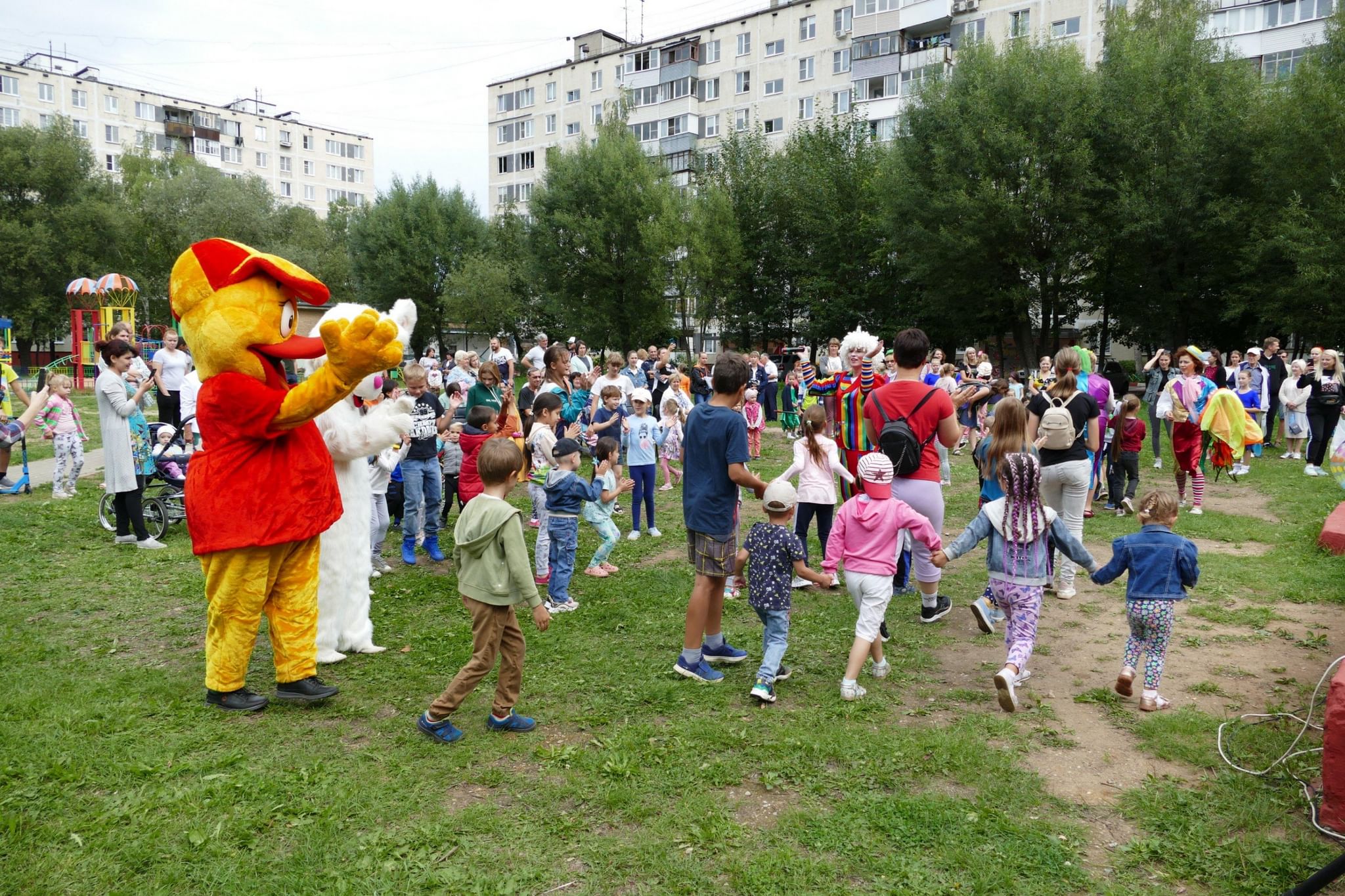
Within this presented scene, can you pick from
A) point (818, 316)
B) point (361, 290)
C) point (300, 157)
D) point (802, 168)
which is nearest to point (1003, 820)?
point (818, 316)

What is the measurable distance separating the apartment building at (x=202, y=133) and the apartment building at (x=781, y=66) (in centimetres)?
2026

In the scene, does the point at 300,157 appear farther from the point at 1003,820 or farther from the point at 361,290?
the point at 1003,820

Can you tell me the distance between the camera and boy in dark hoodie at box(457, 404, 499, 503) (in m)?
8.16

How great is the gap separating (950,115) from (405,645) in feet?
91.0

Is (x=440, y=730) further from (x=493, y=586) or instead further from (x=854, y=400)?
(x=854, y=400)

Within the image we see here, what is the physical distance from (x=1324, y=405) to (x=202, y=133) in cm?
8138

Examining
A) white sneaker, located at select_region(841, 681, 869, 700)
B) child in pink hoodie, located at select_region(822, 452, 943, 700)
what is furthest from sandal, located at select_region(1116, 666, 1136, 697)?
white sneaker, located at select_region(841, 681, 869, 700)

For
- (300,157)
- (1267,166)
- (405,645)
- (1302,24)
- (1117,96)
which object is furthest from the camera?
(300,157)

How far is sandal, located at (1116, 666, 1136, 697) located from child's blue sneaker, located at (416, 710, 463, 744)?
3818 mm

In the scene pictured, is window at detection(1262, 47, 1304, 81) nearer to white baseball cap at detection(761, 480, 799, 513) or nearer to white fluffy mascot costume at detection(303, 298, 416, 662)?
white baseball cap at detection(761, 480, 799, 513)

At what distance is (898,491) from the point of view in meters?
6.31

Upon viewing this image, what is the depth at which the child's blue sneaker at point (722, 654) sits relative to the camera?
5.79 m

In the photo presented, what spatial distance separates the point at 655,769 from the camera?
4.38 meters

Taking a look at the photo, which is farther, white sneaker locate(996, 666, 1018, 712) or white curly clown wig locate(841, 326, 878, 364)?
white curly clown wig locate(841, 326, 878, 364)
